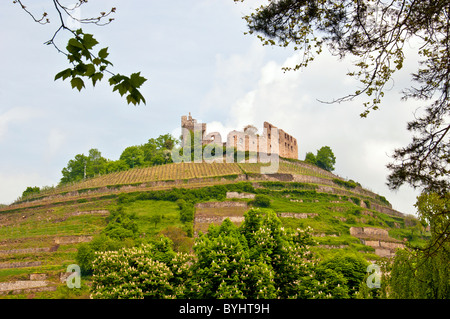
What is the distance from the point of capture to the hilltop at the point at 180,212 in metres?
46.6

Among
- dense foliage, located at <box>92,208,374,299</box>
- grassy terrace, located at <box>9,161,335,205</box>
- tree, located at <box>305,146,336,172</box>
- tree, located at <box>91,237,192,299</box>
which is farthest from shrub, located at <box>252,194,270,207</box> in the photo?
dense foliage, located at <box>92,208,374,299</box>

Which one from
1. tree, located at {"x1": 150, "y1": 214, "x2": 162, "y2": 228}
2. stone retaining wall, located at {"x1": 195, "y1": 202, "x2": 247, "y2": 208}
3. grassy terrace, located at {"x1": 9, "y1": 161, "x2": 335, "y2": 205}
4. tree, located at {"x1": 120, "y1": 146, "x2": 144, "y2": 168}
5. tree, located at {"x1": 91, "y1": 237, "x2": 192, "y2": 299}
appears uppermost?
tree, located at {"x1": 120, "y1": 146, "x2": 144, "y2": 168}

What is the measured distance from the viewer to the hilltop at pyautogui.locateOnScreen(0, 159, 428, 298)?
4656cm

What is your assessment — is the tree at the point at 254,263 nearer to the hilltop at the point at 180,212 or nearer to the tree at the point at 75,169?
the hilltop at the point at 180,212

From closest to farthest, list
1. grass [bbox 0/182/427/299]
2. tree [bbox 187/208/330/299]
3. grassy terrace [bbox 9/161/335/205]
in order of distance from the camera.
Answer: tree [bbox 187/208/330/299], grass [bbox 0/182/427/299], grassy terrace [bbox 9/161/335/205]

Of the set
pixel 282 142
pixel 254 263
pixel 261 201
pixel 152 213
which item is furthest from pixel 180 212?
pixel 254 263

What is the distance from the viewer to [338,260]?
21234mm

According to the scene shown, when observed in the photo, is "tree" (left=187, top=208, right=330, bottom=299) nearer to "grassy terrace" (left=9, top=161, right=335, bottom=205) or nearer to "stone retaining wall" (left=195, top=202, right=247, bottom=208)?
"stone retaining wall" (left=195, top=202, right=247, bottom=208)

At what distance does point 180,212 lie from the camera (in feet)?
206

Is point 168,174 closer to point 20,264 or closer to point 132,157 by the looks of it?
point 132,157
